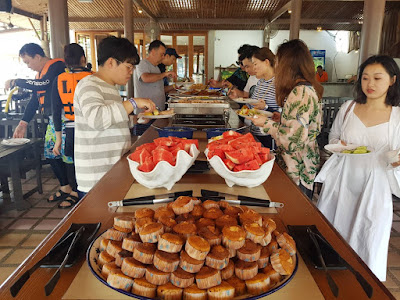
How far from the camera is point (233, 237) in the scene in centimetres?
69


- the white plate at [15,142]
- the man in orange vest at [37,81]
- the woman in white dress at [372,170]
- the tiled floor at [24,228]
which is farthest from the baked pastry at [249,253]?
the man in orange vest at [37,81]

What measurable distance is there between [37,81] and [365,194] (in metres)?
2.99

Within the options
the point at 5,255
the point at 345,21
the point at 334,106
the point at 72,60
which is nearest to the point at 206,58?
the point at 345,21

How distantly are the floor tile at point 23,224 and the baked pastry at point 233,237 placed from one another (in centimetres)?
273

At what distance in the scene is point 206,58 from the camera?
1291 centimetres

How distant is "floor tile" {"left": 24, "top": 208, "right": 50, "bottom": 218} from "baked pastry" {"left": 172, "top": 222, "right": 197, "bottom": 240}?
2.84 m

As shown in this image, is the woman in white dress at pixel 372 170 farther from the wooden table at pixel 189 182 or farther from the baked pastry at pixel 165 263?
the baked pastry at pixel 165 263

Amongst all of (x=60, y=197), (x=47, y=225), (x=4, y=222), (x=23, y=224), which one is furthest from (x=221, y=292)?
(x=60, y=197)

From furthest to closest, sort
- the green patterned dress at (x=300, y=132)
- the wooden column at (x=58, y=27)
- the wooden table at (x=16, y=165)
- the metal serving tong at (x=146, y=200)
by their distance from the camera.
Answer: the wooden column at (x=58, y=27), the wooden table at (x=16, y=165), the green patterned dress at (x=300, y=132), the metal serving tong at (x=146, y=200)

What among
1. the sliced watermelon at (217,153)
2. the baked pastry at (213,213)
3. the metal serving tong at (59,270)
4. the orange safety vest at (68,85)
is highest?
the orange safety vest at (68,85)

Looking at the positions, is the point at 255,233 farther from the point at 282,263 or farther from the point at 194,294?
the point at 194,294

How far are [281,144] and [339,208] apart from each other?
0.52 m

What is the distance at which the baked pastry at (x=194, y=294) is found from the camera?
0.60m

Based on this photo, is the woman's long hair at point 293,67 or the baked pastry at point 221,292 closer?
the baked pastry at point 221,292
